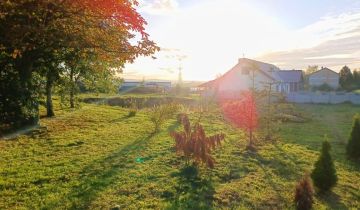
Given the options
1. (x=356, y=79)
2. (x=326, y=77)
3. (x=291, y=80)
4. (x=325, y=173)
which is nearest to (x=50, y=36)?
(x=325, y=173)

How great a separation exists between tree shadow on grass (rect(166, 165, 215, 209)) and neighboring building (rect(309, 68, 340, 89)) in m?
76.5

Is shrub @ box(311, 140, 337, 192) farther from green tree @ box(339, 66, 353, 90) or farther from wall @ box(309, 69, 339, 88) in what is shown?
wall @ box(309, 69, 339, 88)

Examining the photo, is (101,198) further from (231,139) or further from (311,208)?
(231,139)

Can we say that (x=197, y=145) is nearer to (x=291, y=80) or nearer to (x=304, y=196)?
(x=304, y=196)

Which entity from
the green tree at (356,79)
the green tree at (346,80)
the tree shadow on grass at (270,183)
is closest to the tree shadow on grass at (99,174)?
the tree shadow on grass at (270,183)

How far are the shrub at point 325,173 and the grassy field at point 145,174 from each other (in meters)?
0.28

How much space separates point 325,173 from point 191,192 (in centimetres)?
353

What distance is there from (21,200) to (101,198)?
1.68 meters

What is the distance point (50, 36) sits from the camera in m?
9.41

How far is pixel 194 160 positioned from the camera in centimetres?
1053

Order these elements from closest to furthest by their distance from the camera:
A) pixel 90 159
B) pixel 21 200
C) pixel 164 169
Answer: pixel 21 200, pixel 164 169, pixel 90 159

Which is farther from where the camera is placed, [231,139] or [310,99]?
[310,99]

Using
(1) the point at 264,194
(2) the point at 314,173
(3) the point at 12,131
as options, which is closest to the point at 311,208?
(1) the point at 264,194

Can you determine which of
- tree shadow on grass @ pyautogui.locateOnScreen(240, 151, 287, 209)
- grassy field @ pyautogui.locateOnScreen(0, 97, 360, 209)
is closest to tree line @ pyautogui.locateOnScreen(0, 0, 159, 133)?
grassy field @ pyautogui.locateOnScreen(0, 97, 360, 209)
